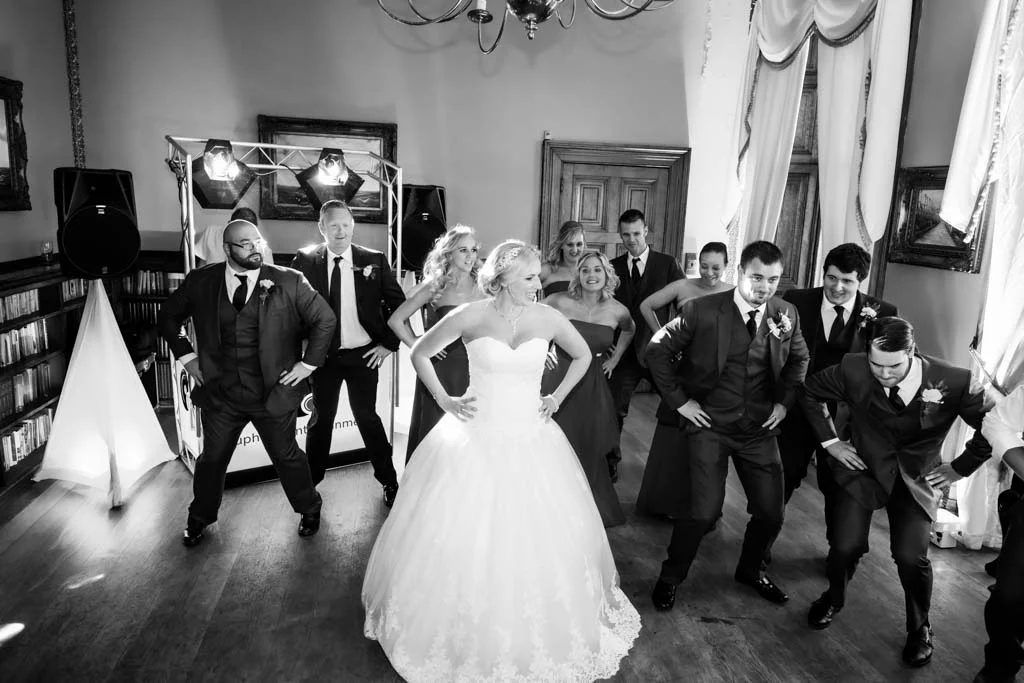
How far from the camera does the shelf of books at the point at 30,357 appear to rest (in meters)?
4.42

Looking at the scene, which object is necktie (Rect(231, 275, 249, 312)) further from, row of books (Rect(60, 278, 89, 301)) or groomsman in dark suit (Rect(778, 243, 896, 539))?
groomsman in dark suit (Rect(778, 243, 896, 539))

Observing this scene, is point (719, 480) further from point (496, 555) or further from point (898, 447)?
point (496, 555)

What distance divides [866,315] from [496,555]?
2.18 meters

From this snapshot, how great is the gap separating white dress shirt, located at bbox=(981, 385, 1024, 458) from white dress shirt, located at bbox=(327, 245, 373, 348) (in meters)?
2.91

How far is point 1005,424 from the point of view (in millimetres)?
2691

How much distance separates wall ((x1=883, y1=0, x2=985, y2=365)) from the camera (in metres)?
4.29

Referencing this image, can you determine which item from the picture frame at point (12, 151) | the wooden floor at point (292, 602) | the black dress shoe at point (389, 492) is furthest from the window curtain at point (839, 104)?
the picture frame at point (12, 151)

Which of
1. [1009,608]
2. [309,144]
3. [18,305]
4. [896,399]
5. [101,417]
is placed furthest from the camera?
[309,144]

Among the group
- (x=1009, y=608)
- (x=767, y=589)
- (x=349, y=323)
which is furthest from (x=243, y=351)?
(x=1009, y=608)

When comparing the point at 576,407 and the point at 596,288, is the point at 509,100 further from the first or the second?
the point at 576,407

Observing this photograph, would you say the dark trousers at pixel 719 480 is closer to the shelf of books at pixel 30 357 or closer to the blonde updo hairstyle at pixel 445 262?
the blonde updo hairstyle at pixel 445 262

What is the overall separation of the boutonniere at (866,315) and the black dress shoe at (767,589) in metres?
1.29

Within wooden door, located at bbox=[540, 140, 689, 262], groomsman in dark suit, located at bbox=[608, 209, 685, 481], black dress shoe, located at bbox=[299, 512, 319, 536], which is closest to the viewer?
black dress shoe, located at bbox=[299, 512, 319, 536]

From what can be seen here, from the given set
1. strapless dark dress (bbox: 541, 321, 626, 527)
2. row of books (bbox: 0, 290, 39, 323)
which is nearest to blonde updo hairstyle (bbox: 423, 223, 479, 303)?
strapless dark dress (bbox: 541, 321, 626, 527)
